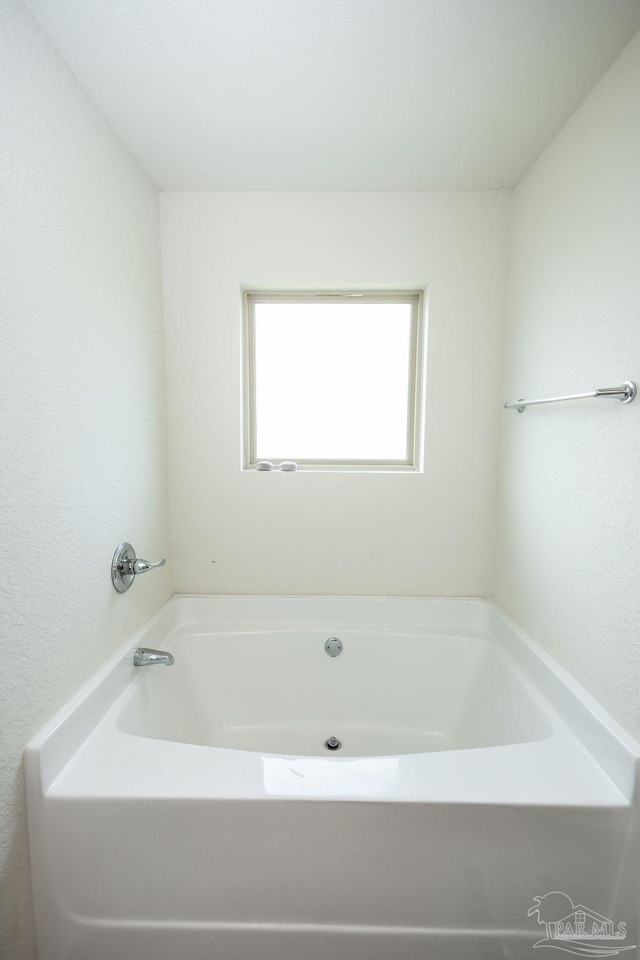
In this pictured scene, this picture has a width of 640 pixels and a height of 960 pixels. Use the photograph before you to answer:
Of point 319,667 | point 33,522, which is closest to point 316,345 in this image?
point 33,522

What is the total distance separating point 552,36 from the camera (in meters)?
0.87

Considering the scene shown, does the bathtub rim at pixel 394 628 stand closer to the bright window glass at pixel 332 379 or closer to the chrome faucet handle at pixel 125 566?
the chrome faucet handle at pixel 125 566

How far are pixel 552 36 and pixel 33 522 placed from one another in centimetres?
163

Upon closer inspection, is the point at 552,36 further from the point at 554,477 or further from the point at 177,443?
the point at 177,443

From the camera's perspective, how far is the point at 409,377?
1.69 meters

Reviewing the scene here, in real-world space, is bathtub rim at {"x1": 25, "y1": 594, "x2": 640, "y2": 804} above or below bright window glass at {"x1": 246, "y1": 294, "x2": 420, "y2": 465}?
below

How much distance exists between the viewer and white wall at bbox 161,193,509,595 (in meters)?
1.47

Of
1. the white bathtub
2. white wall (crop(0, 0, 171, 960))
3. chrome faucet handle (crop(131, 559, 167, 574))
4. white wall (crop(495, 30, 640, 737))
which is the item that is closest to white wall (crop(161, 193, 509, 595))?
white wall (crop(495, 30, 640, 737))

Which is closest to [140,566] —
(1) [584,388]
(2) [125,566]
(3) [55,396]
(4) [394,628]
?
(2) [125,566]

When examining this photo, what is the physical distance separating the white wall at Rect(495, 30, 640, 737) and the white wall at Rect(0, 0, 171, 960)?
4.39ft

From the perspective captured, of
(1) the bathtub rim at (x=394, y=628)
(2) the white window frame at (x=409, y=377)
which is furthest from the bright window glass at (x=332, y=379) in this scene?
(1) the bathtub rim at (x=394, y=628)

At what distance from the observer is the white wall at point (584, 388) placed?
0.88 m

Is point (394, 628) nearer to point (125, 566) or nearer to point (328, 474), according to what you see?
point (328, 474)

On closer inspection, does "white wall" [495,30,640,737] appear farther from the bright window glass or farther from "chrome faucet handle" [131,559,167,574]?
"chrome faucet handle" [131,559,167,574]
